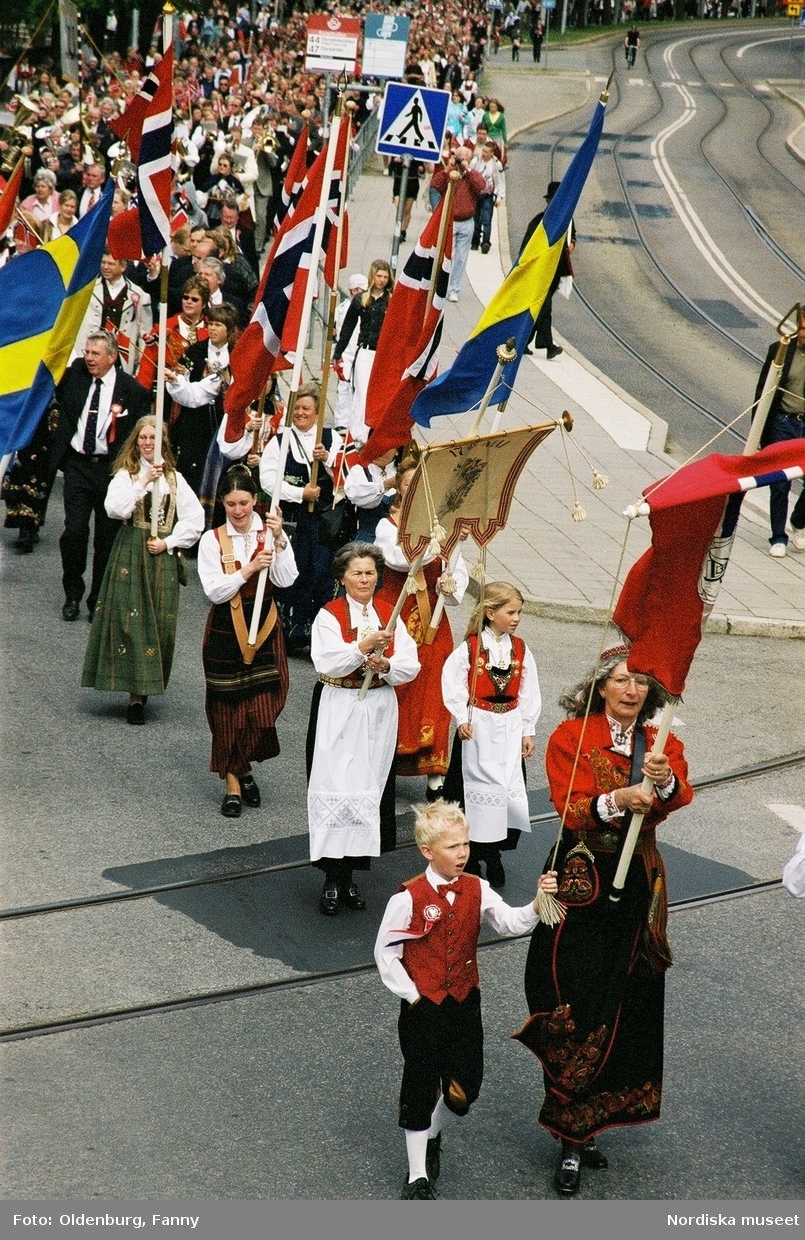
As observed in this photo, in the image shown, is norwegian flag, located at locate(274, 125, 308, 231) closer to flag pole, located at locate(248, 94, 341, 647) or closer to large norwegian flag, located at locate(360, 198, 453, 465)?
flag pole, located at locate(248, 94, 341, 647)

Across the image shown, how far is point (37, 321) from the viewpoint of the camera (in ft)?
24.6

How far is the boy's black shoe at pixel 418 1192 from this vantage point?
531 cm

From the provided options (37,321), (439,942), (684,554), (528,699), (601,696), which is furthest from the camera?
(528,699)

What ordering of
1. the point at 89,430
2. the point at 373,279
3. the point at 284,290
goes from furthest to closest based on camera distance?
the point at 373,279 → the point at 89,430 → the point at 284,290

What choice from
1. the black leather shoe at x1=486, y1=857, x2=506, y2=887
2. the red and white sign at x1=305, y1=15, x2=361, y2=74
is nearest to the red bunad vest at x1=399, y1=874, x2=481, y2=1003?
the black leather shoe at x1=486, y1=857, x2=506, y2=887

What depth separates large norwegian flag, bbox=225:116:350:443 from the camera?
8.74m

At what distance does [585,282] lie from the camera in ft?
88.2

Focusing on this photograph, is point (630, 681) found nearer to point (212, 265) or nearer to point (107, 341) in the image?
point (107, 341)

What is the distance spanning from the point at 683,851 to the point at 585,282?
1994 cm

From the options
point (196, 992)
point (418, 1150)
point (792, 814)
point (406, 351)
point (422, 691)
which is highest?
point (406, 351)

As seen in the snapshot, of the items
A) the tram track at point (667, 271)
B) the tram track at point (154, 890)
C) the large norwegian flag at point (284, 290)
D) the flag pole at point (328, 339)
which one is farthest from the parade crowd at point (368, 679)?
the tram track at point (667, 271)

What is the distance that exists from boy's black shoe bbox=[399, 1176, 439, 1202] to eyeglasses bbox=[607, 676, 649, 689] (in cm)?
182

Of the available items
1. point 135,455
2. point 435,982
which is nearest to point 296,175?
point 135,455

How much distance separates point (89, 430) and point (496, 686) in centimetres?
427
